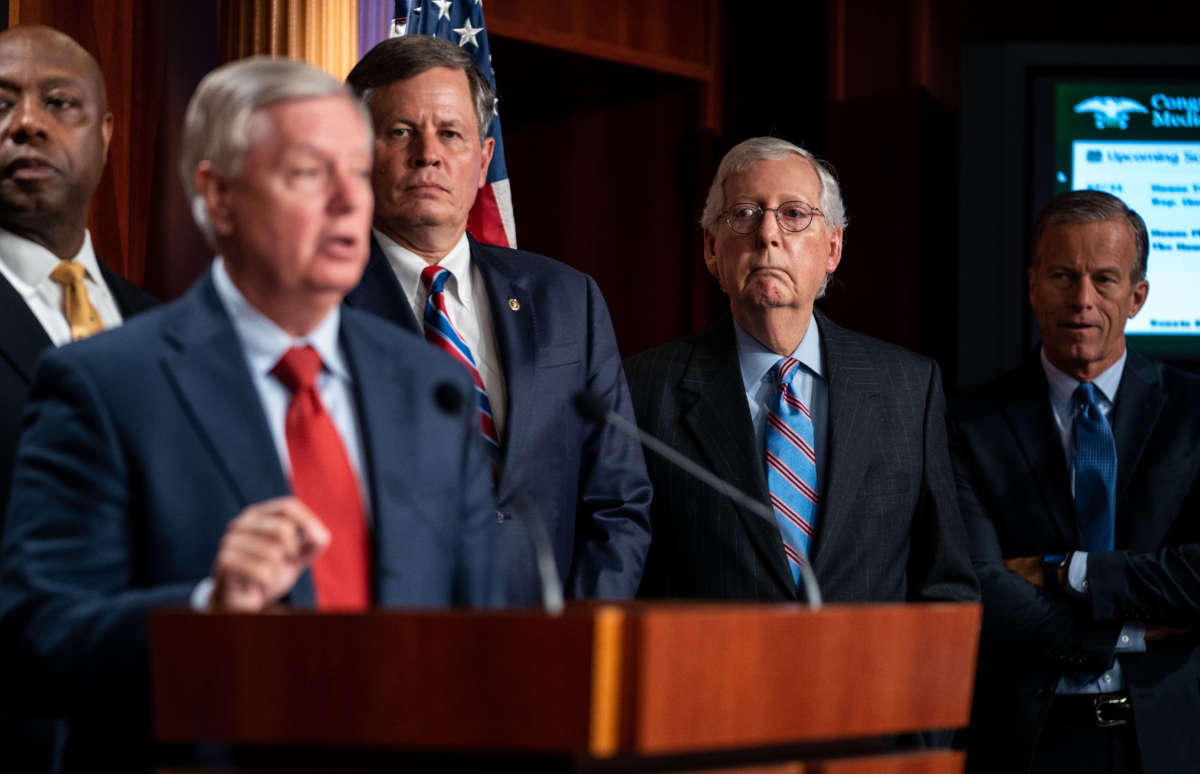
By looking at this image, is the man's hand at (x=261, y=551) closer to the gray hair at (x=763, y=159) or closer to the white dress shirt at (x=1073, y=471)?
the gray hair at (x=763, y=159)

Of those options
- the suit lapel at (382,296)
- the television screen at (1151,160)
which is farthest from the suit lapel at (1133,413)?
the suit lapel at (382,296)

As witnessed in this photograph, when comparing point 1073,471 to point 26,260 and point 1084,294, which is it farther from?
point 26,260

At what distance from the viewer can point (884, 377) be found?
10.0ft

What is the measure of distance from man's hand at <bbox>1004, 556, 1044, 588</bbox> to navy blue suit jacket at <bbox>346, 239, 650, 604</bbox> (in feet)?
3.49

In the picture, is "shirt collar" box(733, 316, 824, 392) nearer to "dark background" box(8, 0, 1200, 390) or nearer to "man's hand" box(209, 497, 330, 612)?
"dark background" box(8, 0, 1200, 390)

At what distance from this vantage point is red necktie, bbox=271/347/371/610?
160 cm

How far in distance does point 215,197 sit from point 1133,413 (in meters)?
2.45

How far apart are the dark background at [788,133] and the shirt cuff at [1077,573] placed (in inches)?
47.5

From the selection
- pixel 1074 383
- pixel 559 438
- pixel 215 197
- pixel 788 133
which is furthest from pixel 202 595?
pixel 788 133

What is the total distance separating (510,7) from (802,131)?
1.20 m

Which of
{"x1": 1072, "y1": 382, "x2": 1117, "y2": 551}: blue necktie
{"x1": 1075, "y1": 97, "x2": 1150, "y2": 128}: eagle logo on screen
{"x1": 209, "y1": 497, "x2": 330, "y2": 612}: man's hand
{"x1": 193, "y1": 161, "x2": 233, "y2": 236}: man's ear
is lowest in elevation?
{"x1": 1072, "y1": 382, "x2": 1117, "y2": 551}: blue necktie

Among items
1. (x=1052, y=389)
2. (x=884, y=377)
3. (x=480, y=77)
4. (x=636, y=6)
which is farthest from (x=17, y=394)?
(x=636, y=6)

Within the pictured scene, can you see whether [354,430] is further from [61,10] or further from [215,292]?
[61,10]

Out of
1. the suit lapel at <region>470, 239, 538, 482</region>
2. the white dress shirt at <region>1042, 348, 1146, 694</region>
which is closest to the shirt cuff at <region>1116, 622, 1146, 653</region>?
the white dress shirt at <region>1042, 348, 1146, 694</region>
